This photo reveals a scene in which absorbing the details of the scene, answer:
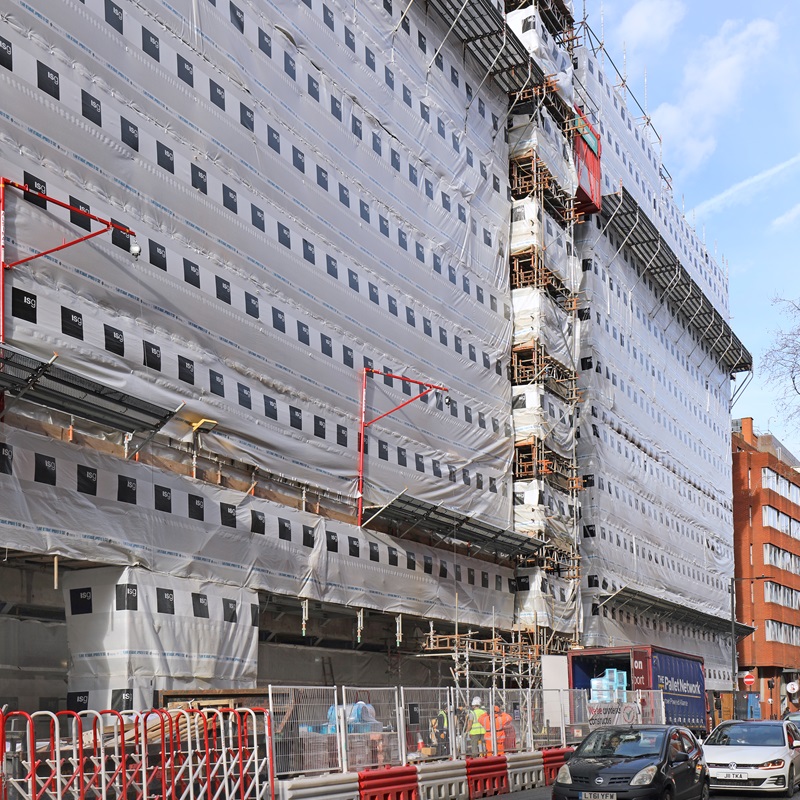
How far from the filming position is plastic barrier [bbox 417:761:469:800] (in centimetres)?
2042

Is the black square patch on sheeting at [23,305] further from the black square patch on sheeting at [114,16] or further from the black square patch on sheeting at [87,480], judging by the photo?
the black square patch on sheeting at [114,16]

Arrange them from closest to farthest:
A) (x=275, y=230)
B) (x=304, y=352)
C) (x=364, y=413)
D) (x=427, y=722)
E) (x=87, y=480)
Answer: (x=427, y=722) → (x=87, y=480) → (x=275, y=230) → (x=304, y=352) → (x=364, y=413)

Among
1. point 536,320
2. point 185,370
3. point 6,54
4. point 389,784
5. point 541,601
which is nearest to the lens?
point 389,784

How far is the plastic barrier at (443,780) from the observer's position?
67.0 ft

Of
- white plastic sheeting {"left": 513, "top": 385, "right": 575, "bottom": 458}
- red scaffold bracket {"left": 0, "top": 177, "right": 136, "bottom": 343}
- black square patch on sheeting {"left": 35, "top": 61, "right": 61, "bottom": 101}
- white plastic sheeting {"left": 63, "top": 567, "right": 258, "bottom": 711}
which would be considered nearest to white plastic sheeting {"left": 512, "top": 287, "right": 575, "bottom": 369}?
white plastic sheeting {"left": 513, "top": 385, "right": 575, "bottom": 458}

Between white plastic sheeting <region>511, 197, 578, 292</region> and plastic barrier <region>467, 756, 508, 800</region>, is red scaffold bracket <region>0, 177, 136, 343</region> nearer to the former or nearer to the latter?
plastic barrier <region>467, 756, 508, 800</region>

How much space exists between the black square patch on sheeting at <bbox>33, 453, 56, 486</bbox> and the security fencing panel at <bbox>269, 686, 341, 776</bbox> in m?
7.46

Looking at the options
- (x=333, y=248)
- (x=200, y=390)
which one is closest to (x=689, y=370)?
(x=333, y=248)

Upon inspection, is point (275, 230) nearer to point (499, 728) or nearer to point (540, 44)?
point (499, 728)

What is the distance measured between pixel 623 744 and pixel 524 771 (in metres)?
6.55

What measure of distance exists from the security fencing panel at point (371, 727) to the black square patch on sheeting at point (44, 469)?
7.33 m

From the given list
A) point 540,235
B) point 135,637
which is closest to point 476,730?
point 135,637

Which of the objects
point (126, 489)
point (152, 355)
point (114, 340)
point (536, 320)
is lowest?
point (126, 489)

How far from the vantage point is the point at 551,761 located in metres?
25.9
